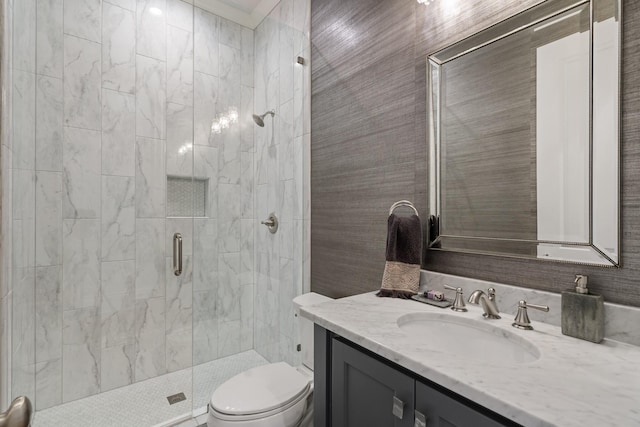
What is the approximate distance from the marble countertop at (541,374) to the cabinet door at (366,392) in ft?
0.19

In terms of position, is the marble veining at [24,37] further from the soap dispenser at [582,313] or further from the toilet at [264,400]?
the soap dispenser at [582,313]

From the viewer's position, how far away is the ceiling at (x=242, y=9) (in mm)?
1978

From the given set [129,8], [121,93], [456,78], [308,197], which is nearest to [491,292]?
[456,78]

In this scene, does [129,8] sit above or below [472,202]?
above

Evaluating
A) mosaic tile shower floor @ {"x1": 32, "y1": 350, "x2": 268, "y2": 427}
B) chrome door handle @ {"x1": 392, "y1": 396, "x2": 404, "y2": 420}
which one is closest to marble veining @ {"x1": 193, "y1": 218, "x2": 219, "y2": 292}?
mosaic tile shower floor @ {"x1": 32, "y1": 350, "x2": 268, "y2": 427}

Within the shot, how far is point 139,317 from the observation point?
206 cm

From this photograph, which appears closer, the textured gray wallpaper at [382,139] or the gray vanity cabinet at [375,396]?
the gray vanity cabinet at [375,396]

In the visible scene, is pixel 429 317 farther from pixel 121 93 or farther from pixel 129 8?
pixel 129 8

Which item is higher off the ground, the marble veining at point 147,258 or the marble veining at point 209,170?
the marble veining at point 209,170

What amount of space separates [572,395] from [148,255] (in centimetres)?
215

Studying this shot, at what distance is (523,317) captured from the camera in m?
0.93

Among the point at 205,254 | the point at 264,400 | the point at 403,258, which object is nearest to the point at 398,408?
the point at 403,258

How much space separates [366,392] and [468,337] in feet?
1.25

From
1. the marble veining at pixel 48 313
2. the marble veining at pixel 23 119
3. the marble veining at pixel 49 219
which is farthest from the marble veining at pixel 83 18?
the marble veining at pixel 48 313
